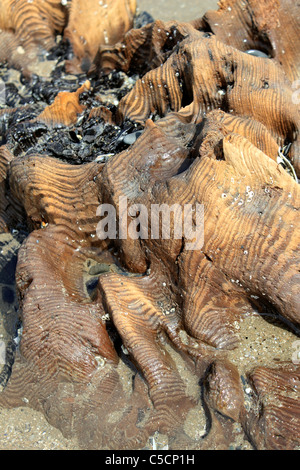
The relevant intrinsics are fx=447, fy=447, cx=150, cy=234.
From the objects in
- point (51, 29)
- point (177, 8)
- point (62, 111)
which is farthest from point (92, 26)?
point (62, 111)

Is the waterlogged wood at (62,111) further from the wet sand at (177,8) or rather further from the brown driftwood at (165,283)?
the wet sand at (177,8)

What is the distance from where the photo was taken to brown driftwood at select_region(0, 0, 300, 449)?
2838mm

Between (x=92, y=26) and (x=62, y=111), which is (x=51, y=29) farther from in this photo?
(x=62, y=111)

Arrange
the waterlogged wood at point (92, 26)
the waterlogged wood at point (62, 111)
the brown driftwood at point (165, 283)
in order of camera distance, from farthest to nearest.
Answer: the waterlogged wood at point (92, 26)
the waterlogged wood at point (62, 111)
the brown driftwood at point (165, 283)

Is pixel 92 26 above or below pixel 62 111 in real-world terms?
above

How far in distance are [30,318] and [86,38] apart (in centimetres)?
375

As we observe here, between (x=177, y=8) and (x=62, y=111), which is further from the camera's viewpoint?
(x=177, y=8)

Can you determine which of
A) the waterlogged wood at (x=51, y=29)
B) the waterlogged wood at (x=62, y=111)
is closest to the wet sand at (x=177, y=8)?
the waterlogged wood at (x=51, y=29)

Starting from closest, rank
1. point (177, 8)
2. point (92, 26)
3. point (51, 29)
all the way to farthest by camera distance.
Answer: point (92, 26) → point (51, 29) → point (177, 8)

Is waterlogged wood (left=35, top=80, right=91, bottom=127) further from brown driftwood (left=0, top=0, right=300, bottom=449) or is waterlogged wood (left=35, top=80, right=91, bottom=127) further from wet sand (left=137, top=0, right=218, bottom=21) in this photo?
wet sand (left=137, top=0, right=218, bottom=21)

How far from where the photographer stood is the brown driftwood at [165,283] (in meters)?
2.84

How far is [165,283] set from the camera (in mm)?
3285

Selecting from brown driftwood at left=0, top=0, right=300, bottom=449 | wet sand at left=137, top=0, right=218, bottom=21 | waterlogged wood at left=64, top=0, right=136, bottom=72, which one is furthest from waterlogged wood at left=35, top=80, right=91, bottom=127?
wet sand at left=137, top=0, right=218, bottom=21

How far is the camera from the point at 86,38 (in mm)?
5453
